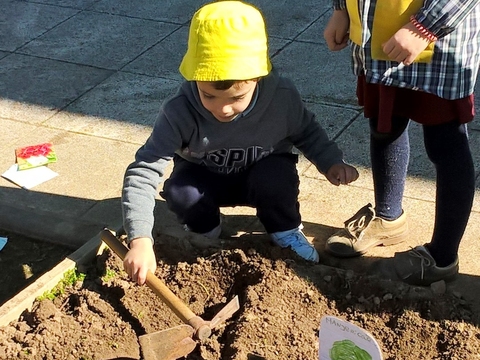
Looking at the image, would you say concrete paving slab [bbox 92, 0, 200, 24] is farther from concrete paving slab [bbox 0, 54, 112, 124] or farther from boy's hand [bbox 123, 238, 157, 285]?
boy's hand [bbox 123, 238, 157, 285]

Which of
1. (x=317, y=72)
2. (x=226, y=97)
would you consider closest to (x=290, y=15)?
(x=317, y=72)

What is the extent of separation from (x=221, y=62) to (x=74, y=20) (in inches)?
136

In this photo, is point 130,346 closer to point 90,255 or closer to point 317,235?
point 90,255

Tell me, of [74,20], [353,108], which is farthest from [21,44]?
[353,108]

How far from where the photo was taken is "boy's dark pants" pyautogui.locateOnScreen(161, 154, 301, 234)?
10.9ft

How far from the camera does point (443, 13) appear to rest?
2.59 m

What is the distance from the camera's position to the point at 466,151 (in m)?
2.94

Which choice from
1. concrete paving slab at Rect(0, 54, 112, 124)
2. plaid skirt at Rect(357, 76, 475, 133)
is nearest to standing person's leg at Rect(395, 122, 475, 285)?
plaid skirt at Rect(357, 76, 475, 133)

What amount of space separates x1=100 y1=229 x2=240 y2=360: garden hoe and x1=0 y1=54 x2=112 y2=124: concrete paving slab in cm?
216

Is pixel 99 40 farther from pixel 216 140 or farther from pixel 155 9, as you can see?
pixel 216 140

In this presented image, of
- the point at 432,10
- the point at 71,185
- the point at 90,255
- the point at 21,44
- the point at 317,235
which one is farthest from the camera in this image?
the point at 21,44

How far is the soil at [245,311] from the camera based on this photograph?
284cm

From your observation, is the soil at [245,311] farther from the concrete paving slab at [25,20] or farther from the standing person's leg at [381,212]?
the concrete paving slab at [25,20]

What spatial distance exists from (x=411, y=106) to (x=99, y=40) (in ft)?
10.6
